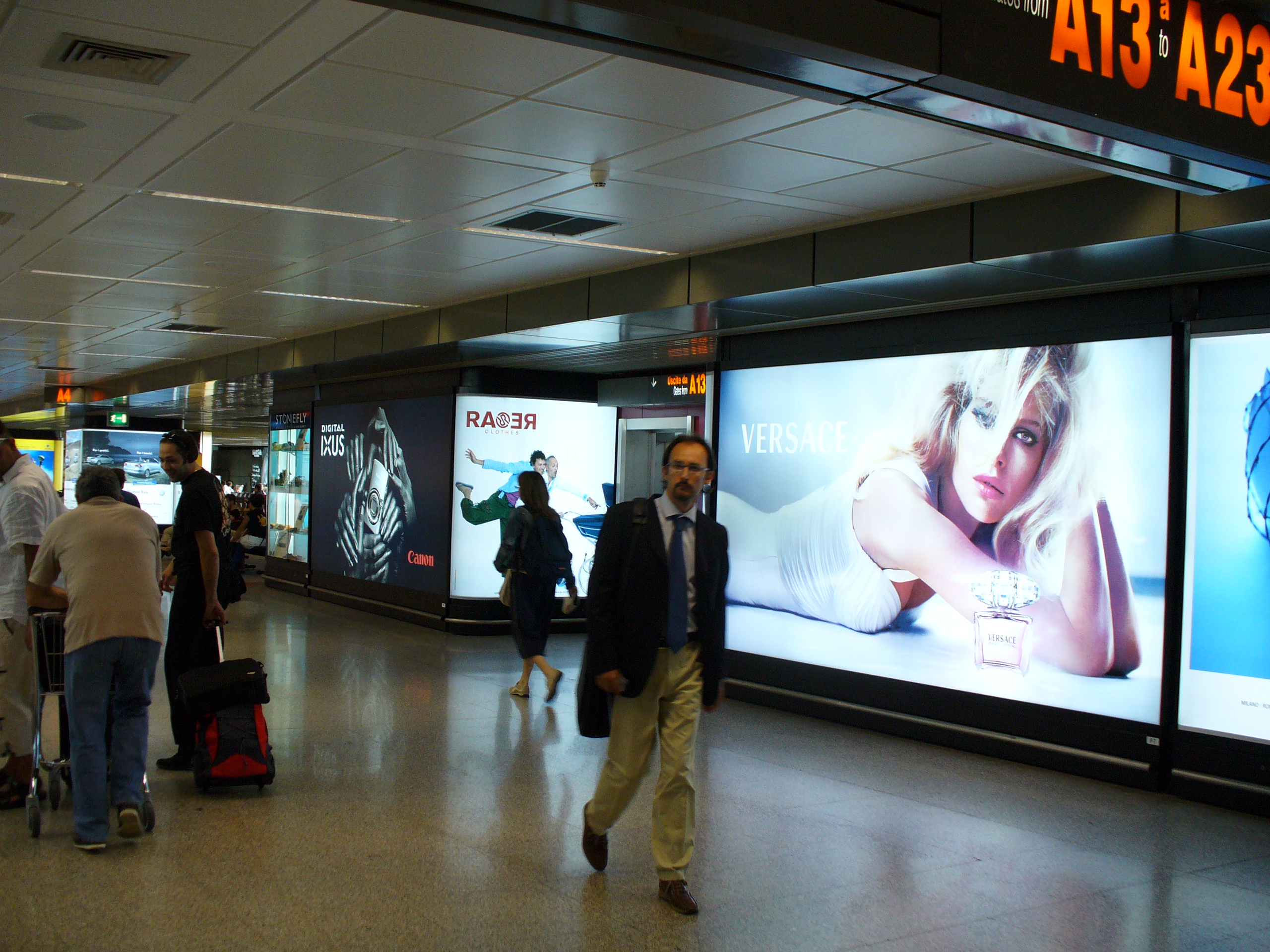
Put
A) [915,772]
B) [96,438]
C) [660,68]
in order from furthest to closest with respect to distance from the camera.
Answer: [96,438]
[915,772]
[660,68]

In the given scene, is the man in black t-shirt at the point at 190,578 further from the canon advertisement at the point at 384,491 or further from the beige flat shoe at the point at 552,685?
the canon advertisement at the point at 384,491

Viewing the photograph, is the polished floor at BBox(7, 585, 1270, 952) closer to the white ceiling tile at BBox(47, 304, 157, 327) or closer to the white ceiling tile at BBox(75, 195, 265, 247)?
the white ceiling tile at BBox(75, 195, 265, 247)

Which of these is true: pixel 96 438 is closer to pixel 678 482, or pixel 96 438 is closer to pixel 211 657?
pixel 211 657

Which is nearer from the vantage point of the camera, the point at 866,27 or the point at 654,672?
the point at 866,27

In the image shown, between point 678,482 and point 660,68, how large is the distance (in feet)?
5.11

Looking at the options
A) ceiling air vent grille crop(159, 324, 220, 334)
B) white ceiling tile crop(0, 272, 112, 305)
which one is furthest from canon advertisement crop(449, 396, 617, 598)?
white ceiling tile crop(0, 272, 112, 305)

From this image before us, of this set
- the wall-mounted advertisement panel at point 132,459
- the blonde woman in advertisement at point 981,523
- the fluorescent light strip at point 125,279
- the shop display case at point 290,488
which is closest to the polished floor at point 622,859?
the blonde woman in advertisement at point 981,523

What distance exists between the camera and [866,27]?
8.23ft

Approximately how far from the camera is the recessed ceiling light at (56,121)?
4.87 meters

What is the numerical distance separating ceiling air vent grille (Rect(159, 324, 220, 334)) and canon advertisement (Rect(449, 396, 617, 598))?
2.75 m

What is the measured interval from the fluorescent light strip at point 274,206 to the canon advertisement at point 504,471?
5.47 m

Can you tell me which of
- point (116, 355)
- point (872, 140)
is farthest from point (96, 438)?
point (872, 140)

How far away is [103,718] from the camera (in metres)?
4.57

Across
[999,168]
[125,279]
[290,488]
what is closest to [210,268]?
[125,279]
